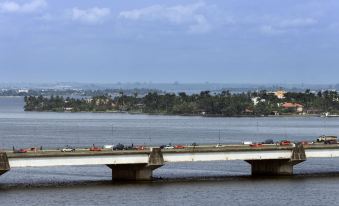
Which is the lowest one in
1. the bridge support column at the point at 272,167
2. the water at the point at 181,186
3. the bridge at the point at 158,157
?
the water at the point at 181,186

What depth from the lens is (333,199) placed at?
8075cm

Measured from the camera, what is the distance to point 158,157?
9112 cm

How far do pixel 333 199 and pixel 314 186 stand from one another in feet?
27.7

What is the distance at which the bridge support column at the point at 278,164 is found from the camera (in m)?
96.5

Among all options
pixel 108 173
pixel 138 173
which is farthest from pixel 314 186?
pixel 108 173

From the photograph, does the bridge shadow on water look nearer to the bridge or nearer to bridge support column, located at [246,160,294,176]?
bridge support column, located at [246,160,294,176]

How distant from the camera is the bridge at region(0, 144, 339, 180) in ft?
289

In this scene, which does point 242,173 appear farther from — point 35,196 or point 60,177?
point 35,196

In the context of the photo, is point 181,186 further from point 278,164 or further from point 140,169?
point 278,164

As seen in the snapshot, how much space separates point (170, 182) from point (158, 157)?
7.96ft

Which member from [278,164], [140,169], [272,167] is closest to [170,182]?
[140,169]

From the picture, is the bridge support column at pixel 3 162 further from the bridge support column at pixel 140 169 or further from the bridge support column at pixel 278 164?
the bridge support column at pixel 278 164

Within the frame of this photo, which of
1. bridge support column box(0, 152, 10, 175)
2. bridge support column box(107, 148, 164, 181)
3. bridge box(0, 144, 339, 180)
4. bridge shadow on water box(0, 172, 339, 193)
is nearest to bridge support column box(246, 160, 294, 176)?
bridge box(0, 144, 339, 180)

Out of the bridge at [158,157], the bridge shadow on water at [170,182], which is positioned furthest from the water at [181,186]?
the bridge at [158,157]
